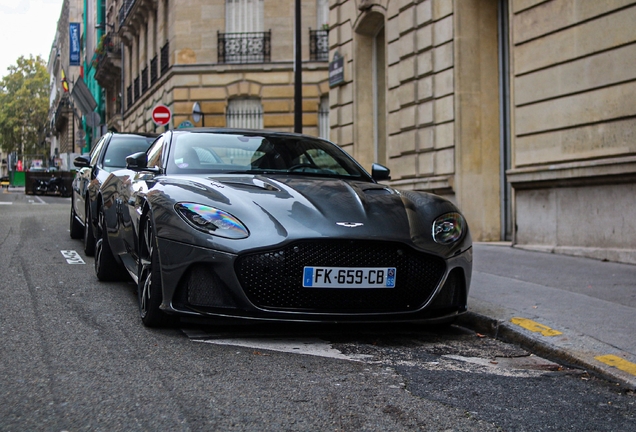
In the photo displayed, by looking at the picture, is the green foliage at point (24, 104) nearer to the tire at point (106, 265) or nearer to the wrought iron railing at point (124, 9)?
the wrought iron railing at point (124, 9)

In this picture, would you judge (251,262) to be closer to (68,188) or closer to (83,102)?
(68,188)

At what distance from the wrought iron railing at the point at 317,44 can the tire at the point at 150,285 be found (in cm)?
2438

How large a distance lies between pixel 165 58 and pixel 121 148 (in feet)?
71.7

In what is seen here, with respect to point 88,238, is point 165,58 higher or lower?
higher

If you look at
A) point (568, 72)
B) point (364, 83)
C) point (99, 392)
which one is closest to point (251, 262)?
point (99, 392)

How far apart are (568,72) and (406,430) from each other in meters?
7.76

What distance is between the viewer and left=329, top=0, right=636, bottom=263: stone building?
30.9ft

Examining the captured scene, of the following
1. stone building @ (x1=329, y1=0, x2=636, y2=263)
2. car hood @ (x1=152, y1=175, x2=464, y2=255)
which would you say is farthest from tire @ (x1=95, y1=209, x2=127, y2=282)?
stone building @ (x1=329, y1=0, x2=636, y2=263)

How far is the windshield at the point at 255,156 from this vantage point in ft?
19.7

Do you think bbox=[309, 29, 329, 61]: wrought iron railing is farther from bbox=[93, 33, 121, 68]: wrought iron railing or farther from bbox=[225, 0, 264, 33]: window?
bbox=[93, 33, 121, 68]: wrought iron railing

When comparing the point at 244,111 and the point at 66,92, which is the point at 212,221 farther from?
the point at 66,92

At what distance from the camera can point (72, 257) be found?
9461 mm

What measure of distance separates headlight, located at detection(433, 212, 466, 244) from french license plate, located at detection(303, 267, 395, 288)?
0.48 meters

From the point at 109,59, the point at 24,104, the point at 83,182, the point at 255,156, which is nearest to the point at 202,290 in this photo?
the point at 255,156
